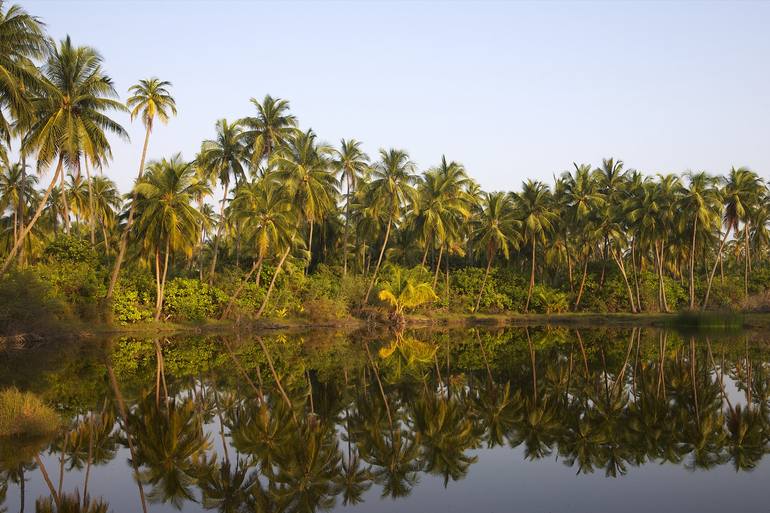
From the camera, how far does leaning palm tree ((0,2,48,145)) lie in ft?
73.3

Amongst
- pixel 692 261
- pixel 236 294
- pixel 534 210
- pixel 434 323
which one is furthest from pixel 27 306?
pixel 692 261

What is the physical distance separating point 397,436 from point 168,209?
26.6m

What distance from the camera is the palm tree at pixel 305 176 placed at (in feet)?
140

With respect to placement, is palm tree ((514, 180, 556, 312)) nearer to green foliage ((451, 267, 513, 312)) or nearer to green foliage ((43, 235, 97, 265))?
green foliage ((451, 267, 513, 312))

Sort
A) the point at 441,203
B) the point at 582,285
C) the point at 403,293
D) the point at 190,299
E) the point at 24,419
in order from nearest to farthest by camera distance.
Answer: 1. the point at 24,419
2. the point at 190,299
3. the point at 403,293
4. the point at 441,203
5. the point at 582,285

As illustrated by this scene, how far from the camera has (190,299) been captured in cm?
4100

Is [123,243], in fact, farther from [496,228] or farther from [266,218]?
[496,228]

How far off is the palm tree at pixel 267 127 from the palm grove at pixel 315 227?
118 mm

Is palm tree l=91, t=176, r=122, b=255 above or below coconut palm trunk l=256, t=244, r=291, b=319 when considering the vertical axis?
above

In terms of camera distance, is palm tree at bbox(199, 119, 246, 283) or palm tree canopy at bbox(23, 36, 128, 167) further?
palm tree at bbox(199, 119, 246, 283)

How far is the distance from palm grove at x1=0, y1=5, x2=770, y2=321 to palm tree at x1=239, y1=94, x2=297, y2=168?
118mm

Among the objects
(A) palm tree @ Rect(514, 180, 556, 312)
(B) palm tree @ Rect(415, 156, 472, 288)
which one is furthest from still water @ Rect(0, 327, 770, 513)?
(A) palm tree @ Rect(514, 180, 556, 312)

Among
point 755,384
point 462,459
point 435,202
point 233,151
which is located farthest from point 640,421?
point 233,151

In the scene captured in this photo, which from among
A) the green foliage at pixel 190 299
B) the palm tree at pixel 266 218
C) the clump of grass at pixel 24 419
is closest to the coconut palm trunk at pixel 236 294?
the palm tree at pixel 266 218
